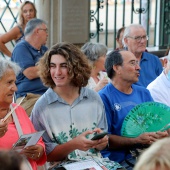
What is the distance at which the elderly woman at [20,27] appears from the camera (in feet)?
24.0

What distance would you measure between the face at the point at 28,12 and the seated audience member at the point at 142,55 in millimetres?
1431

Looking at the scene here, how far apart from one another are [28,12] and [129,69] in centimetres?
278

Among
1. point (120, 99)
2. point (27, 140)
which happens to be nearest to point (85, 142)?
point (27, 140)

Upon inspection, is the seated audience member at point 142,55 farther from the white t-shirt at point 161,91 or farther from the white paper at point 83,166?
the white paper at point 83,166

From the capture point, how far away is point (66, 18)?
8.21m

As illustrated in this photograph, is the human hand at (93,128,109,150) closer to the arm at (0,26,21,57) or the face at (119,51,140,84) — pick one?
the face at (119,51,140,84)

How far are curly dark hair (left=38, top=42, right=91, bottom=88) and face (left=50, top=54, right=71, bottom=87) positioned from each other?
0.03 meters

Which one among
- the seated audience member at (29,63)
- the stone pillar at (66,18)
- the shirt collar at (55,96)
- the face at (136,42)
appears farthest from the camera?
the stone pillar at (66,18)

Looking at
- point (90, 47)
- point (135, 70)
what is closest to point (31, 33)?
point (90, 47)

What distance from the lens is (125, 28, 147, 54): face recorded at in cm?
650

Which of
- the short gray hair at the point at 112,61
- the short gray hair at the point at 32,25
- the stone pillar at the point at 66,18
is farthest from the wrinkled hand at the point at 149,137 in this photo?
the stone pillar at the point at 66,18

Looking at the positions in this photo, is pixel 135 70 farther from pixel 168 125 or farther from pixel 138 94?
pixel 168 125

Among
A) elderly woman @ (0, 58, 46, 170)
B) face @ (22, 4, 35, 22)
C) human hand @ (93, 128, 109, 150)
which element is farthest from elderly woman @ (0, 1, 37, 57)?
human hand @ (93, 128, 109, 150)

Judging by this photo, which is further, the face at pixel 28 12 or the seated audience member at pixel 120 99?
the face at pixel 28 12
